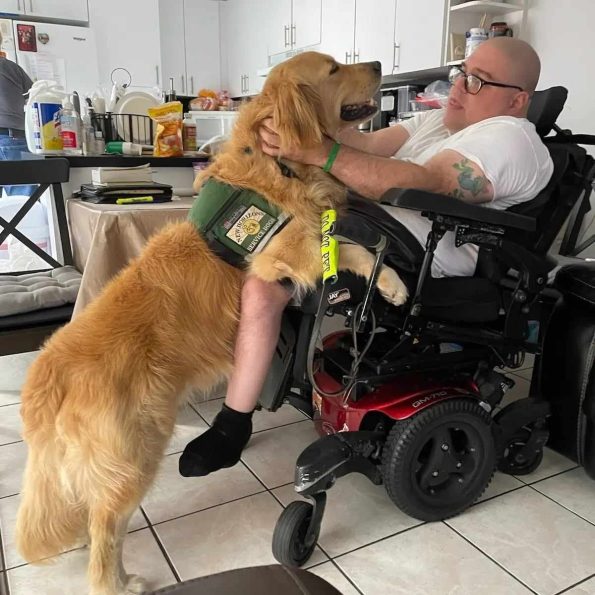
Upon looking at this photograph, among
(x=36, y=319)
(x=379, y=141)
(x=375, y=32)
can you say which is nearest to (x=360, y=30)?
(x=375, y=32)

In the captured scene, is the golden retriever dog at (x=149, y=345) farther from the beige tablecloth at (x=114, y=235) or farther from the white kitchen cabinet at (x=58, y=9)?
the white kitchen cabinet at (x=58, y=9)

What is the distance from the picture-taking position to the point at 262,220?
1.33m

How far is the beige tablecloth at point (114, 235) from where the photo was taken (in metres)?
1.80

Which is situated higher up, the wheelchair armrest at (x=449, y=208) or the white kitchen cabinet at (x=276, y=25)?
the white kitchen cabinet at (x=276, y=25)

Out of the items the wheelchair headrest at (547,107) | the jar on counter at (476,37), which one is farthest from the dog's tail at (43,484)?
the jar on counter at (476,37)

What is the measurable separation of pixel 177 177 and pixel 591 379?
6.49ft

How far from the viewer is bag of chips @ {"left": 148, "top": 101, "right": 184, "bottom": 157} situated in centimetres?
261

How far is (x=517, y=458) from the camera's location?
166 cm

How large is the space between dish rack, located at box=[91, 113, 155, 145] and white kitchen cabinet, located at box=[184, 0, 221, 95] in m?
4.00

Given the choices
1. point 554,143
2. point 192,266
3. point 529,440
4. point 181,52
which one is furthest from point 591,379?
point 181,52

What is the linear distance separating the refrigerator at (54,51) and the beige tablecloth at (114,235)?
13.4ft

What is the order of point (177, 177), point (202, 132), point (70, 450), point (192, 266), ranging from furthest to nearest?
1. point (202, 132)
2. point (177, 177)
3. point (192, 266)
4. point (70, 450)

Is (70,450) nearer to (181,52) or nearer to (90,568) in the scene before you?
(90,568)

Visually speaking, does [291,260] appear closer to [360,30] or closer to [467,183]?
[467,183]
